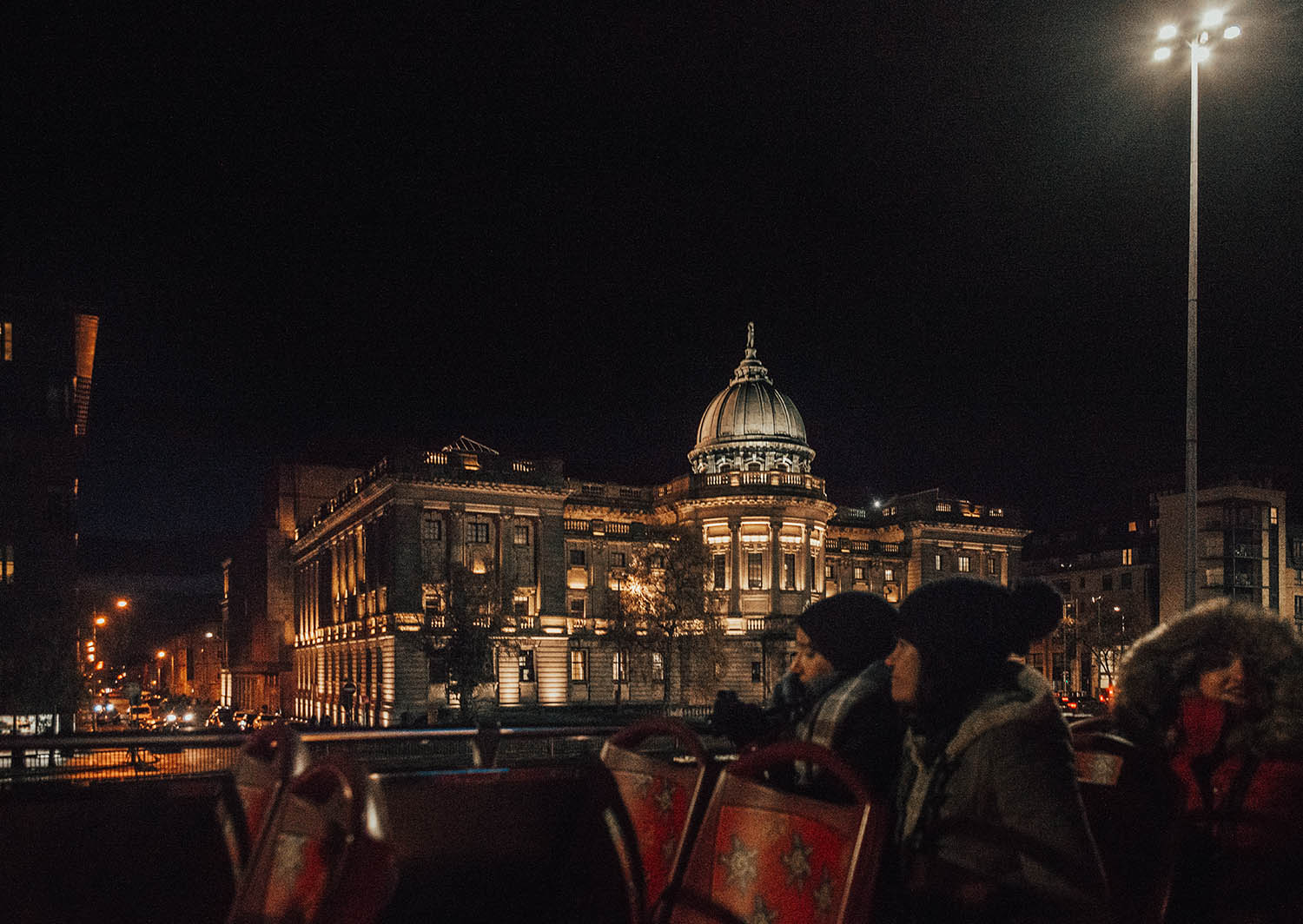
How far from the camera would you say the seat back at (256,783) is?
4323 mm

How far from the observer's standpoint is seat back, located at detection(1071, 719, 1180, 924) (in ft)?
12.4

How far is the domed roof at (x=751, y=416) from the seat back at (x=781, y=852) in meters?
84.0

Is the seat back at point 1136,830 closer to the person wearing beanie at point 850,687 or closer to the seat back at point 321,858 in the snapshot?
the person wearing beanie at point 850,687

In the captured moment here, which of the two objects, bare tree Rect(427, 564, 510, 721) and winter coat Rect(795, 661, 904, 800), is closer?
winter coat Rect(795, 661, 904, 800)

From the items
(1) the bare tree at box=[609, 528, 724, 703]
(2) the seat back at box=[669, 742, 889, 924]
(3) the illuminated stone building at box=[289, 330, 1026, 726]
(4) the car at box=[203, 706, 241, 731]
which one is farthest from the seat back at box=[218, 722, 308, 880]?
(1) the bare tree at box=[609, 528, 724, 703]

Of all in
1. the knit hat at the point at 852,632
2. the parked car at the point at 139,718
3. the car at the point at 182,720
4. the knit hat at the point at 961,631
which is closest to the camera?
the knit hat at the point at 961,631

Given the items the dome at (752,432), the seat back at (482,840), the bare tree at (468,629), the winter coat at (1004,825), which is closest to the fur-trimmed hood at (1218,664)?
the winter coat at (1004,825)

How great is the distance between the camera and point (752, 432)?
3472 inches

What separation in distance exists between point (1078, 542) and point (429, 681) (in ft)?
214

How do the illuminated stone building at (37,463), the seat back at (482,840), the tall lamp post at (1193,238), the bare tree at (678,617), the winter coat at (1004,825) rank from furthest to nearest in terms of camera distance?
the bare tree at (678,617)
the illuminated stone building at (37,463)
the tall lamp post at (1193,238)
the seat back at (482,840)
the winter coat at (1004,825)

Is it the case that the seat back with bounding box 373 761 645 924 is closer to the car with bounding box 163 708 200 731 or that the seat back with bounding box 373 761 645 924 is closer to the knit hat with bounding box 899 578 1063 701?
the knit hat with bounding box 899 578 1063 701

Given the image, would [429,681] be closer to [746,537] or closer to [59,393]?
[746,537]

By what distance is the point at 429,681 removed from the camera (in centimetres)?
6700

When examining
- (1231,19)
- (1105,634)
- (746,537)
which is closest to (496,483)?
(746,537)
